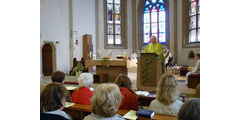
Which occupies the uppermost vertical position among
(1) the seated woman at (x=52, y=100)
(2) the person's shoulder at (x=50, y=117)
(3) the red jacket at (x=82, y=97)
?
(1) the seated woman at (x=52, y=100)

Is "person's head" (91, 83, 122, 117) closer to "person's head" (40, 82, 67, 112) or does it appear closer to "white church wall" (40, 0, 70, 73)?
"person's head" (40, 82, 67, 112)

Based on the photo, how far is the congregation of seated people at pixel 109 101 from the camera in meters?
1.20

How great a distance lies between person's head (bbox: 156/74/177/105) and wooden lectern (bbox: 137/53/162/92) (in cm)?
293

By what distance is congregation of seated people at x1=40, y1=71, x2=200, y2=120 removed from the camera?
3.95ft

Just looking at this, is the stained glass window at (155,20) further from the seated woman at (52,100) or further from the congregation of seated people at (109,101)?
the seated woman at (52,100)

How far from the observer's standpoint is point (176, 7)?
12.5 m

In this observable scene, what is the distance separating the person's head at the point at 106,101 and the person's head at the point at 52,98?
381mm

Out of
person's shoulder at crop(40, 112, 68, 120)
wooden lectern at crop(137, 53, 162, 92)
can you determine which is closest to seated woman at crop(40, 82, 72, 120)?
person's shoulder at crop(40, 112, 68, 120)

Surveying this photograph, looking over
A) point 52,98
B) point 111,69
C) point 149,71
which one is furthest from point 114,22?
point 52,98

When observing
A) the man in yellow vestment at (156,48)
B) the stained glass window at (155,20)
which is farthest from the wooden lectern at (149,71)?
the stained glass window at (155,20)

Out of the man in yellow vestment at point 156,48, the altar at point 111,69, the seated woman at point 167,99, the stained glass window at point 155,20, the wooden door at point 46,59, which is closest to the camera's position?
the seated woman at point 167,99
